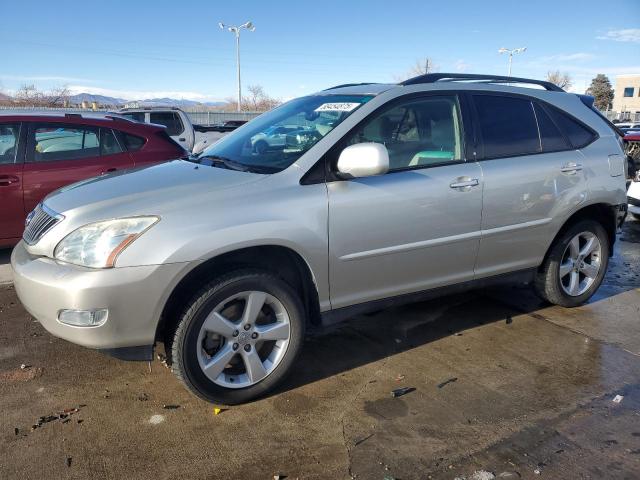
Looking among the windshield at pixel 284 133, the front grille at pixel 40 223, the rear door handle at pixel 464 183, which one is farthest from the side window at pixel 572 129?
the front grille at pixel 40 223

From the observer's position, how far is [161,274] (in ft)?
8.76

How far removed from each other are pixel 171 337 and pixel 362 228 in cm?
126

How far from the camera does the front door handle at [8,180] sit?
5336 millimetres

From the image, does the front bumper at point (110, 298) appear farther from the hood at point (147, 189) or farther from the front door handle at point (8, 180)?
the front door handle at point (8, 180)

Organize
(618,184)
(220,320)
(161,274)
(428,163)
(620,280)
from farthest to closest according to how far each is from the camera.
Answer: (620,280) → (618,184) → (428,163) → (220,320) → (161,274)

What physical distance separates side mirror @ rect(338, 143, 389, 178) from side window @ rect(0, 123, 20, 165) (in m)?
4.07

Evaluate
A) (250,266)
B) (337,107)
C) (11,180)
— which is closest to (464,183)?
(337,107)

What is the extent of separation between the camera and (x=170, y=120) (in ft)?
41.4

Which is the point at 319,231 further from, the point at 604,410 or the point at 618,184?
the point at 618,184

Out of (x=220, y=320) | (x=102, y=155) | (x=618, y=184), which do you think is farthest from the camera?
(x=102, y=155)

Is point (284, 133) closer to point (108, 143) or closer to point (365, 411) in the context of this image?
point (365, 411)

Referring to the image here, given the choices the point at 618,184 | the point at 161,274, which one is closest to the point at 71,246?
the point at 161,274

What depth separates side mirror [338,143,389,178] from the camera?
3.03 meters

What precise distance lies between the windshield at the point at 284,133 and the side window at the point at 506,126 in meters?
0.94
